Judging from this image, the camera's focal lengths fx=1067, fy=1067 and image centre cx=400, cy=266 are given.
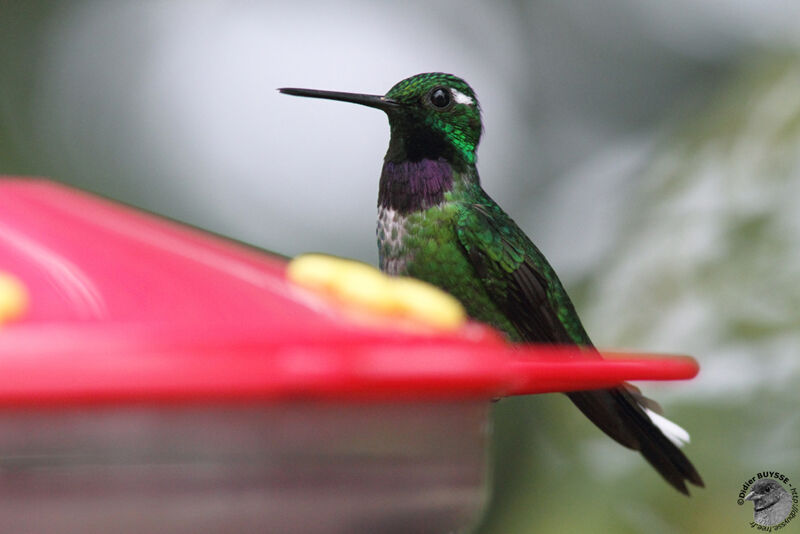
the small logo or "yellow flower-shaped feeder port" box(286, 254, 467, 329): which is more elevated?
"yellow flower-shaped feeder port" box(286, 254, 467, 329)

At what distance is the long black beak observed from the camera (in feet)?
6.20

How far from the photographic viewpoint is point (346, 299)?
100 cm

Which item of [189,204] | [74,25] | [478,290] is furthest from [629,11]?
[478,290]

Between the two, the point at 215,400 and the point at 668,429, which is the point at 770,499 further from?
the point at 215,400

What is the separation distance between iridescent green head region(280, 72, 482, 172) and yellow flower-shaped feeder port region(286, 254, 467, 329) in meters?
1.53

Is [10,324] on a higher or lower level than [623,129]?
lower

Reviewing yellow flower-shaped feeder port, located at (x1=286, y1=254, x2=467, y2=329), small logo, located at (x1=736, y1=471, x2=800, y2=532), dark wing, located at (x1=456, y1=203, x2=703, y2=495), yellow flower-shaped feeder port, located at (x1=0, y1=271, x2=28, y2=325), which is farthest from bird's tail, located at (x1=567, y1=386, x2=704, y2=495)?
yellow flower-shaped feeder port, located at (x1=0, y1=271, x2=28, y2=325)


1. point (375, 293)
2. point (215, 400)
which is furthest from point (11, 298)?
point (375, 293)

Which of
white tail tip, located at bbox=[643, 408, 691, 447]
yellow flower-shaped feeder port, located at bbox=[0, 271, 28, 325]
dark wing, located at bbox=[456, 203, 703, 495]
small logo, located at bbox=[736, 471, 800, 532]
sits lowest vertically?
small logo, located at bbox=[736, 471, 800, 532]

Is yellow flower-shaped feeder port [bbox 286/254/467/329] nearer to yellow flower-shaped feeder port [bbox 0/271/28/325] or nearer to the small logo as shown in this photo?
yellow flower-shaped feeder port [bbox 0/271/28/325]

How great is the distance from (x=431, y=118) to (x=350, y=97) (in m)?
0.60

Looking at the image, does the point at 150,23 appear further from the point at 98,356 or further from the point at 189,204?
the point at 98,356

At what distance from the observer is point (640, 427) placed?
2.16 metres

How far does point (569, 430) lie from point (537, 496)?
0.81 feet
